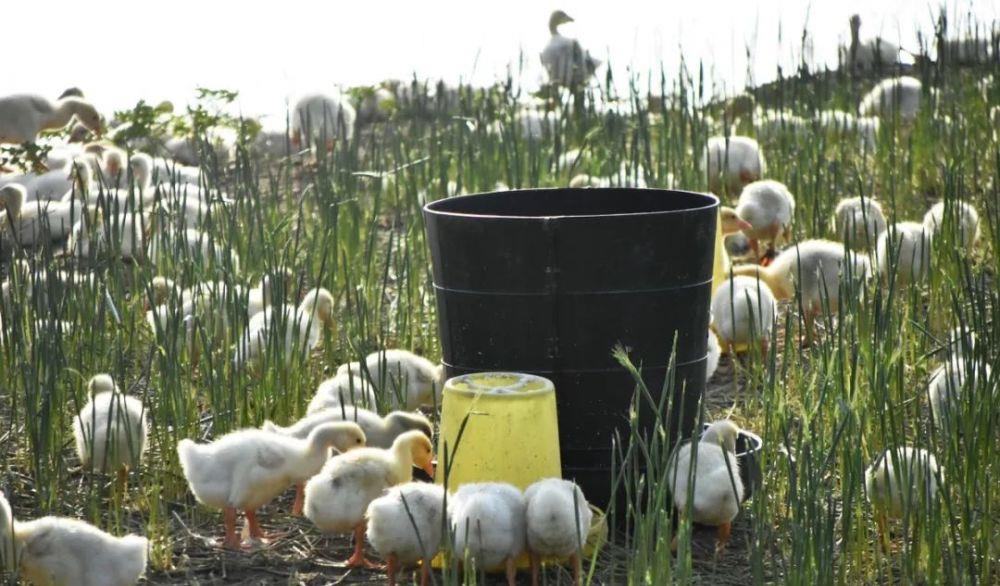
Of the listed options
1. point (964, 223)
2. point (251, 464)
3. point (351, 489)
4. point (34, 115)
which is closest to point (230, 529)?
point (251, 464)

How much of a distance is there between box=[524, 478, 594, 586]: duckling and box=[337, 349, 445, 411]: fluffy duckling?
5.02ft

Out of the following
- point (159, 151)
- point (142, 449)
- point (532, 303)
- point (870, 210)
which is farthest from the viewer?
point (159, 151)

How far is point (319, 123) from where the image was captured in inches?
442

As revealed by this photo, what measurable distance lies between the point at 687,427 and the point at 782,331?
2.46 metres

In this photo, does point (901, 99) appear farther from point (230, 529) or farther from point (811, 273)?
point (230, 529)

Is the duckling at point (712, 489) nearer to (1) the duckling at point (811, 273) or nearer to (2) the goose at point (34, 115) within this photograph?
(1) the duckling at point (811, 273)

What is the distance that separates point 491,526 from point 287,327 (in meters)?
2.00

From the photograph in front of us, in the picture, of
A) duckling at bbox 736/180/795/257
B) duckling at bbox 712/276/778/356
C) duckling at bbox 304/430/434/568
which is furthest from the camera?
duckling at bbox 736/180/795/257

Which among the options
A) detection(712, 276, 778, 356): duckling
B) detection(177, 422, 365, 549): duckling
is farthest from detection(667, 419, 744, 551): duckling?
detection(712, 276, 778, 356): duckling

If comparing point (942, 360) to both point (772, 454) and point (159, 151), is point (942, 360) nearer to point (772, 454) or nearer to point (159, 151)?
point (772, 454)

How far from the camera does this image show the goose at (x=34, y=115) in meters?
10.1

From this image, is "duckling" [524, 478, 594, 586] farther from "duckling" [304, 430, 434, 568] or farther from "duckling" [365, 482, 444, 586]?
"duckling" [304, 430, 434, 568]

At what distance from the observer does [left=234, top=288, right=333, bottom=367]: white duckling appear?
5441 mm

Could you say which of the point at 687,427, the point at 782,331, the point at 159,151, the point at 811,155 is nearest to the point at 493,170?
the point at 811,155
